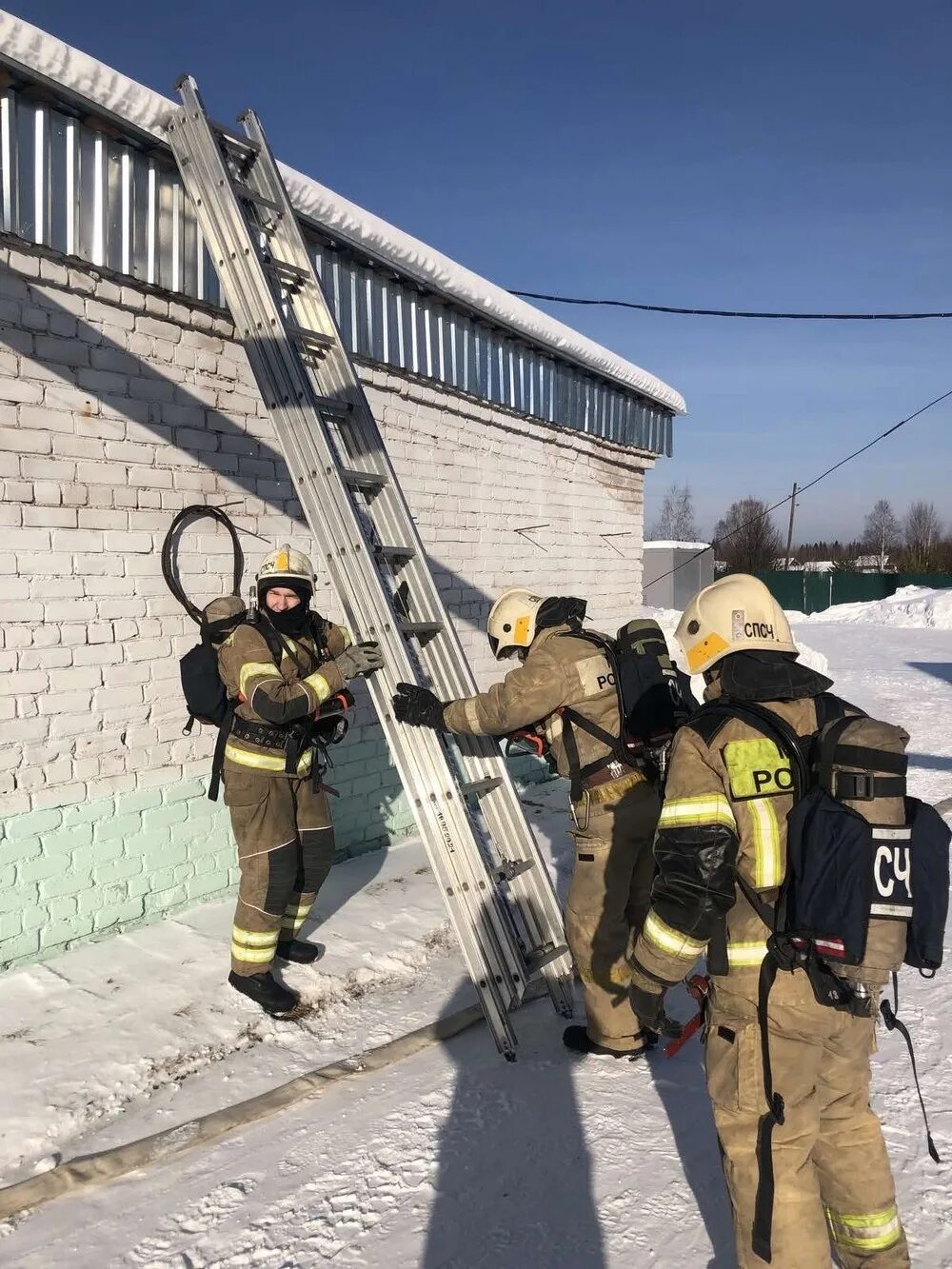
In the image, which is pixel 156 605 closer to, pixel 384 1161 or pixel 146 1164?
pixel 146 1164

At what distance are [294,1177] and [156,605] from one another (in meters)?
2.80

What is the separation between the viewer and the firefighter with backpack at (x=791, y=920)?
6.43 ft

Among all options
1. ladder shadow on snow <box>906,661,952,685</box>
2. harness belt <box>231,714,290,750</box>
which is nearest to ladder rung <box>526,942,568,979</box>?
harness belt <box>231,714,290,750</box>

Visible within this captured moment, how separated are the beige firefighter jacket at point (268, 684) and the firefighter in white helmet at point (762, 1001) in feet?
5.77

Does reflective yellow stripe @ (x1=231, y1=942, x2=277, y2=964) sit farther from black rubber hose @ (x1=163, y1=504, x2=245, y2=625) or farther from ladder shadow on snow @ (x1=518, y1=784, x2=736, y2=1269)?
black rubber hose @ (x1=163, y1=504, x2=245, y2=625)

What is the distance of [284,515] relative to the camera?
5.25 meters

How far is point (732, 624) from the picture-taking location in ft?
7.36

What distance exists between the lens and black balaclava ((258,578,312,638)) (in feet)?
12.3

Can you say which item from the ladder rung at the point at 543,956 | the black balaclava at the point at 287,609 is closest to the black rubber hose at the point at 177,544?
the black balaclava at the point at 287,609

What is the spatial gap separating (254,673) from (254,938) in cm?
115

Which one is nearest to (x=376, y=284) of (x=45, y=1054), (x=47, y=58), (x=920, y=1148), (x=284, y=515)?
(x=284, y=515)

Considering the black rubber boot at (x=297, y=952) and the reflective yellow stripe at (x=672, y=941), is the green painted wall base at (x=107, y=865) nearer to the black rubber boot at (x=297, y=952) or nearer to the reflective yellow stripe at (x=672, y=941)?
the black rubber boot at (x=297, y=952)

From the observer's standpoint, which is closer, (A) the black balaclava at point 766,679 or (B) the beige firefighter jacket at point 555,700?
(A) the black balaclava at point 766,679

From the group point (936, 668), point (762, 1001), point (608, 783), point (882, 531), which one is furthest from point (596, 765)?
point (882, 531)
